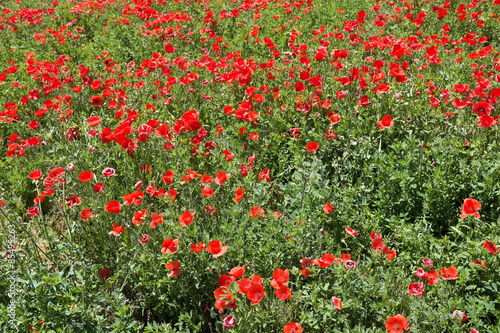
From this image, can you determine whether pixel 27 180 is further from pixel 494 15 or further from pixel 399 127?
pixel 494 15

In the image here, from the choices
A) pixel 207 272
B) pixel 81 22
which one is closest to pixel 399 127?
pixel 207 272

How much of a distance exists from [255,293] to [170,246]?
1.83 feet

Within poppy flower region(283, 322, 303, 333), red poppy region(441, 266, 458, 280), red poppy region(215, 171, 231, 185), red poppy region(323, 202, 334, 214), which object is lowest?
poppy flower region(283, 322, 303, 333)

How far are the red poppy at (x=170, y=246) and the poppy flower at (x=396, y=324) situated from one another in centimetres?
115

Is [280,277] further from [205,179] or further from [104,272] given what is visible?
[104,272]

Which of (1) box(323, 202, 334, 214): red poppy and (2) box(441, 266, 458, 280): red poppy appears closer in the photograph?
(2) box(441, 266, 458, 280): red poppy

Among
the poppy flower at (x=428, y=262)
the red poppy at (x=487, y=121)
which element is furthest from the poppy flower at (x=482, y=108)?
the poppy flower at (x=428, y=262)

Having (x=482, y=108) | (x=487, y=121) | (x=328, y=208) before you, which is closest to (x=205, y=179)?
(x=328, y=208)

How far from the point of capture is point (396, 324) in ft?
7.18

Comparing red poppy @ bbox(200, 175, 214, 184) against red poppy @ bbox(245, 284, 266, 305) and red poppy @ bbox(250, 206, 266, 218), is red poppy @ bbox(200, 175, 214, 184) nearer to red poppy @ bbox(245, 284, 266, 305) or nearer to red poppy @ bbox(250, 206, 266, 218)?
red poppy @ bbox(250, 206, 266, 218)

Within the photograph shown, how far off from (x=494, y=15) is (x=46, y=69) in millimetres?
5270

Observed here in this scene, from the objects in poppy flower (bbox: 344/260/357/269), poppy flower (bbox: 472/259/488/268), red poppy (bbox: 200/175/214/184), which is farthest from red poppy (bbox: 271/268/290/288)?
poppy flower (bbox: 472/259/488/268)

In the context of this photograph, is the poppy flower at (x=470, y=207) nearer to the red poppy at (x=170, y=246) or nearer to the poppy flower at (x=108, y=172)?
the red poppy at (x=170, y=246)

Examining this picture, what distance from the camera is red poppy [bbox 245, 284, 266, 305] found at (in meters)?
2.30
